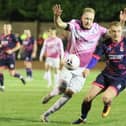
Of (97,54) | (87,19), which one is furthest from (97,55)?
(87,19)

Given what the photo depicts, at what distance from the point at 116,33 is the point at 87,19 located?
71cm

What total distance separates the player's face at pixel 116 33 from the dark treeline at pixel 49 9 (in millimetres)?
32310

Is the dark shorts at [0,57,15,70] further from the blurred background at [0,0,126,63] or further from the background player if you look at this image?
the blurred background at [0,0,126,63]

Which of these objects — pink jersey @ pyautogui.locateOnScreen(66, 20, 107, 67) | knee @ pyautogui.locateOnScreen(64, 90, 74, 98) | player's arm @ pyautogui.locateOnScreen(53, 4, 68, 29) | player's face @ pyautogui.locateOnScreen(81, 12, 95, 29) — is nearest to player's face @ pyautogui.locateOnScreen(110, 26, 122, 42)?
player's face @ pyautogui.locateOnScreen(81, 12, 95, 29)

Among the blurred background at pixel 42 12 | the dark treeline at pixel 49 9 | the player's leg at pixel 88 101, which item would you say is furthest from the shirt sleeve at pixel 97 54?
the dark treeline at pixel 49 9

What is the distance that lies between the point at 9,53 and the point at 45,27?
23.8m

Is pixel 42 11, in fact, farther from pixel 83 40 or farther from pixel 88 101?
pixel 88 101

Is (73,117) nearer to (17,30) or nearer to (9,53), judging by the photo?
(9,53)

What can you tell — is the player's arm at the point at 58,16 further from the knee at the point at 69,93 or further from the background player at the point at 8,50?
the background player at the point at 8,50

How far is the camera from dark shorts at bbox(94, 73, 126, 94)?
40.8 feet

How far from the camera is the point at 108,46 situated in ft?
41.0

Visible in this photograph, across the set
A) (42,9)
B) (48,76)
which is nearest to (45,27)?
(42,9)

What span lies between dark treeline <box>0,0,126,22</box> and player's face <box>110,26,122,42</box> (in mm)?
32310

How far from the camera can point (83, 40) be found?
13203 millimetres
